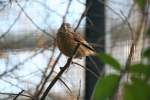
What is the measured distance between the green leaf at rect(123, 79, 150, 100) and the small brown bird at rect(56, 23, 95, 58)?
1.91 meters

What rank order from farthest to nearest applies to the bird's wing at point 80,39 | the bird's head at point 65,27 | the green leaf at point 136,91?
the bird's head at point 65,27 < the bird's wing at point 80,39 < the green leaf at point 136,91

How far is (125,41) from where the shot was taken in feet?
6.86

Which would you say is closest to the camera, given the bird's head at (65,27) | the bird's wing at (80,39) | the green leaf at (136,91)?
the green leaf at (136,91)

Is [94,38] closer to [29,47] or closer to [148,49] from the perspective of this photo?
[29,47]

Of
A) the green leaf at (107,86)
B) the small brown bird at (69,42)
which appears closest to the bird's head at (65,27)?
the small brown bird at (69,42)

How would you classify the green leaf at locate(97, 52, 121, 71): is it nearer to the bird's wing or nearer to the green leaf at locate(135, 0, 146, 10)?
the green leaf at locate(135, 0, 146, 10)

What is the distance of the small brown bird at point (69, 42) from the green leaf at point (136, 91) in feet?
6.27

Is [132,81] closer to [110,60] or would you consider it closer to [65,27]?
[110,60]

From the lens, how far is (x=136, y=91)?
323 millimetres

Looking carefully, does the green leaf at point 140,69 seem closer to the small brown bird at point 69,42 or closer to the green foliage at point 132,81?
the green foliage at point 132,81

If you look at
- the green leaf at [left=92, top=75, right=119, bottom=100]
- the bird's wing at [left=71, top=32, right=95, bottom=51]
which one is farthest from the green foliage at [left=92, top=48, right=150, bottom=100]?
the bird's wing at [left=71, top=32, right=95, bottom=51]

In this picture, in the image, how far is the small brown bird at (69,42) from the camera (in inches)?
90.7

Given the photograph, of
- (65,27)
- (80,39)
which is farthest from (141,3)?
(65,27)

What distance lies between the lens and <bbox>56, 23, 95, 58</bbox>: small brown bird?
2303 millimetres
